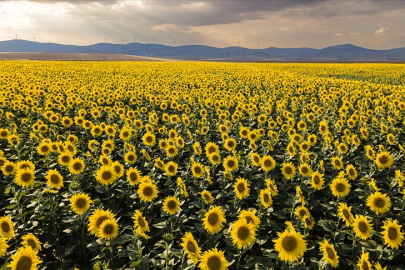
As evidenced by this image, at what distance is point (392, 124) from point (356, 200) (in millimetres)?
5418

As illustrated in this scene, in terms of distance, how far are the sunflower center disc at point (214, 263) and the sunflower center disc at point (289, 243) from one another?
35.3 inches

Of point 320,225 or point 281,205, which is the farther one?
point 281,205

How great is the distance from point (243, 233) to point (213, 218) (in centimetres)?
57

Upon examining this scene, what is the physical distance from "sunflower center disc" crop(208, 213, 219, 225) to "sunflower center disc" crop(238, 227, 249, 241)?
1.65 ft

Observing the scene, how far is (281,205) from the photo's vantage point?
18.5ft

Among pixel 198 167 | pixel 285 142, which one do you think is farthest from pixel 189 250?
pixel 285 142

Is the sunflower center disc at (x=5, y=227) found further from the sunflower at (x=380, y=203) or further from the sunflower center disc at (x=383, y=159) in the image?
the sunflower center disc at (x=383, y=159)

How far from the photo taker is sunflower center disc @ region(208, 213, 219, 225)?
3.84m

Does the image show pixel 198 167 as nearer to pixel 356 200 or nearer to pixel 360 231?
pixel 360 231

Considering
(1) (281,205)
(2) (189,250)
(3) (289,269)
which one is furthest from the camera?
(1) (281,205)

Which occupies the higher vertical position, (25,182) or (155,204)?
(25,182)

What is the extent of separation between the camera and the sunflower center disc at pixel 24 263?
285cm

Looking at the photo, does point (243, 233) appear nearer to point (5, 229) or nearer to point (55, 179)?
point (5, 229)

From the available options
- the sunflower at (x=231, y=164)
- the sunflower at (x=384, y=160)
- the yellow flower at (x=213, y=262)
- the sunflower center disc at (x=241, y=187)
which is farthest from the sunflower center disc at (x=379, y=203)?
the yellow flower at (x=213, y=262)
